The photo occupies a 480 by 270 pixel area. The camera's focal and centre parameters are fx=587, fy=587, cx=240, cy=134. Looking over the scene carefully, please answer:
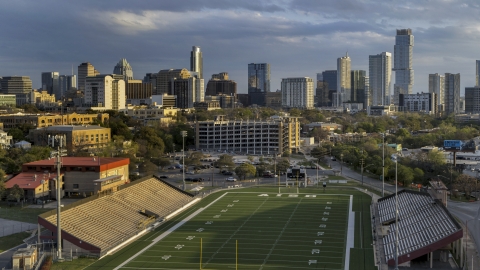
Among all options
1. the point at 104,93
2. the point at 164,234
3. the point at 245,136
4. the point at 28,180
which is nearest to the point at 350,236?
the point at 164,234

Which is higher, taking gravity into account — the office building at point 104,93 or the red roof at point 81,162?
the office building at point 104,93

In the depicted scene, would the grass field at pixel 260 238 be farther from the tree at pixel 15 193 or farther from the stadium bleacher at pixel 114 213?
the tree at pixel 15 193

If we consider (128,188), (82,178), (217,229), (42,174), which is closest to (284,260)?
(217,229)

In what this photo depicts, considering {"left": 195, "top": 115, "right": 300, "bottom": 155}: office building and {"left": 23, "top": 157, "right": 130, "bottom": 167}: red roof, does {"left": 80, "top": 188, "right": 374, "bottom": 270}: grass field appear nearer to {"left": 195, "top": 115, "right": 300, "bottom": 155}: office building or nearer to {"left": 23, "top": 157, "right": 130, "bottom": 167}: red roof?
{"left": 23, "top": 157, "right": 130, "bottom": 167}: red roof

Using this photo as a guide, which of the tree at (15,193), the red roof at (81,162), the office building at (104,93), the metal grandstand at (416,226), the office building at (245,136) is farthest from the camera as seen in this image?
the office building at (104,93)

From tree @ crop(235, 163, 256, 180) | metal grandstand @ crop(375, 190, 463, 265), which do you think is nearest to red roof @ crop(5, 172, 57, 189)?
tree @ crop(235, 163, 256, 180)

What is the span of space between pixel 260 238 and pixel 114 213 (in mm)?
9935

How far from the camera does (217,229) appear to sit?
37.3 metres

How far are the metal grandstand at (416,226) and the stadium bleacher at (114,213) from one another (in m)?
15.2

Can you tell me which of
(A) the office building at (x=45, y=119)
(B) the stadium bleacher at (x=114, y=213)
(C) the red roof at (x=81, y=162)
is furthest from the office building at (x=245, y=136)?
(B) the stadium bleacher at (x=114, y=213)

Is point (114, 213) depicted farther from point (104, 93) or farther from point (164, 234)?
point (104, 93)

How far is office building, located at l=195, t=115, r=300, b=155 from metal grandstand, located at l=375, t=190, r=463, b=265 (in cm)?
Result: 5458

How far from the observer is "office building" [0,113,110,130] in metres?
99.0

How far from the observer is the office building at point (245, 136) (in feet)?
320
